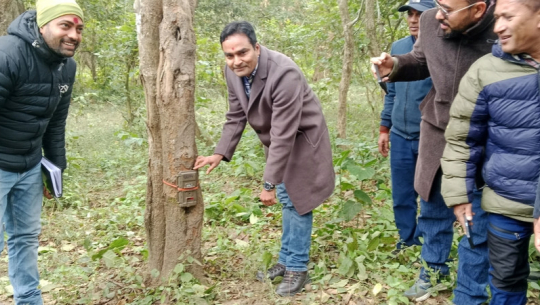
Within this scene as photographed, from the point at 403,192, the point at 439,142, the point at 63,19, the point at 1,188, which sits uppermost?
the point at 63,19

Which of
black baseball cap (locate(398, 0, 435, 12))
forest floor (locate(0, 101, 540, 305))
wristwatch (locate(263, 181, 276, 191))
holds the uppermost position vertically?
black baseball cap (locate(398, 0, 435, 12))

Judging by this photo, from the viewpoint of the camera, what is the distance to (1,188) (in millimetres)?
2777

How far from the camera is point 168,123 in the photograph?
296 centimetres

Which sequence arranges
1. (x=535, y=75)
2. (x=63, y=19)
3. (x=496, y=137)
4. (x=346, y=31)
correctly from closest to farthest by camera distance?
(x=535, y=75), (x=496, y=137), (x=63, y=19), (x=346, y=31)

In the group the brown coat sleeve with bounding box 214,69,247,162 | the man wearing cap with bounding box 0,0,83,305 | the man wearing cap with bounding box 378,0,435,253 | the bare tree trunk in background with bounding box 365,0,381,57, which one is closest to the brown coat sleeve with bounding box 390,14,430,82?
the man wearing cap with bounding box 378,0,435,253

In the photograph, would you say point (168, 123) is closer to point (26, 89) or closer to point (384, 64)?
point (26, 89)

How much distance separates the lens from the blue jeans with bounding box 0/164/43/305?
294cm

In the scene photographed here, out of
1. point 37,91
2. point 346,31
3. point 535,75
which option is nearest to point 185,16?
point 37,91

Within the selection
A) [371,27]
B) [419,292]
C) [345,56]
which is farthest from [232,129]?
[371,27]

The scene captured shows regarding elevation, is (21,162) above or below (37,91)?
below

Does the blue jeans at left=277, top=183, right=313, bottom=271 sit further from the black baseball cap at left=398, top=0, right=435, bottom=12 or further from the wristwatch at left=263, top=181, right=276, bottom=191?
the black baseball cap at left=398, top=0, right=435, bottom=12

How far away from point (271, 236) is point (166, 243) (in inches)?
51.6

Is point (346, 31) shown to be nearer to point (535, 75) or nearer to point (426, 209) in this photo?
point (426, 209)

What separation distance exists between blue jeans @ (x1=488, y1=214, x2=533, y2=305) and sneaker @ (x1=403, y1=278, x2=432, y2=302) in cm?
63
